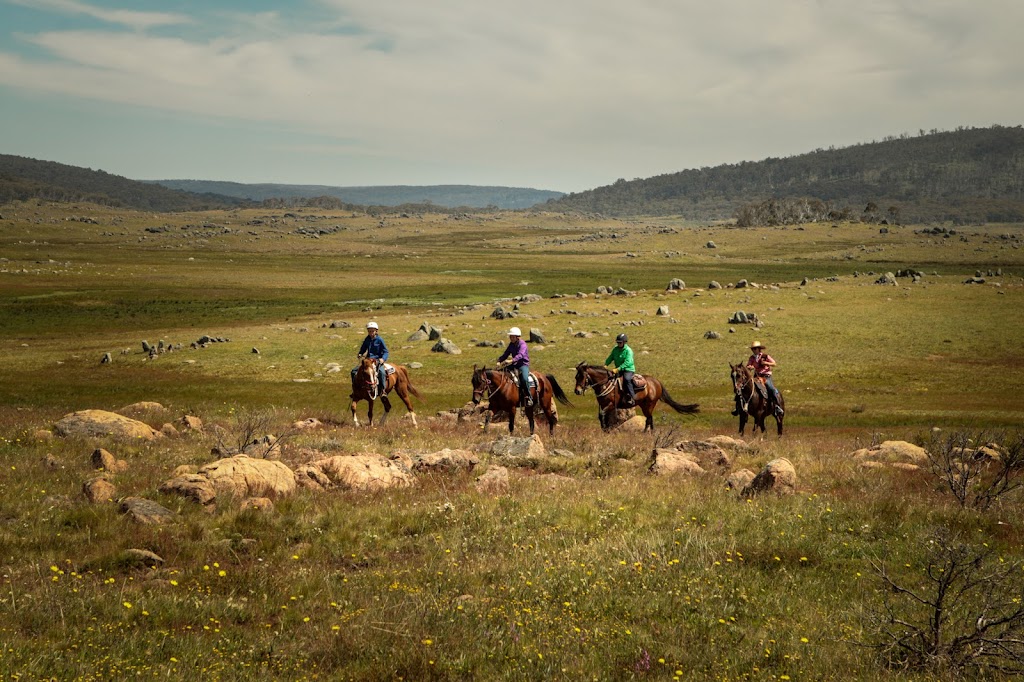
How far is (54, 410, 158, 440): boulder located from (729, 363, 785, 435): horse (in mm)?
17449

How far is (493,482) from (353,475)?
2.89 meters

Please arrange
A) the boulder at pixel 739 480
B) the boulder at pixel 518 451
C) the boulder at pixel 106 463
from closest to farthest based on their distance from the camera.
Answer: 1. the boulder at pixel 106 463
2. the boulder at pixel 739 480
3. the boulder at pixel 518 451

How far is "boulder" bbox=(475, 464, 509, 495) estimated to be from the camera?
47.4ft

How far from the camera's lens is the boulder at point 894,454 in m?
18.1

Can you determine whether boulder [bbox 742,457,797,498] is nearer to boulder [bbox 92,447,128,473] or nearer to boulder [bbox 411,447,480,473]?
boulder [bbox 411,447,480,473]

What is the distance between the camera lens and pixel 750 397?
23.4m

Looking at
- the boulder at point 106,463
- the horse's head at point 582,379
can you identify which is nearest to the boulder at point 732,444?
the horse's head at point 582,379

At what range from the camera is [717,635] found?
28.3ft

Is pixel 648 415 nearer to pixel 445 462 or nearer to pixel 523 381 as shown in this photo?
pixel 523 381

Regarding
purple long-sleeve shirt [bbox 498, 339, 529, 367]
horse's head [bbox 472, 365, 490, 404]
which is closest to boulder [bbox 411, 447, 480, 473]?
horse's head [bbox 472, 365, 490, 404]

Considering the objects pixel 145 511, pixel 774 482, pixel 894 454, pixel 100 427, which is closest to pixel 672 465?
pixel 774 482

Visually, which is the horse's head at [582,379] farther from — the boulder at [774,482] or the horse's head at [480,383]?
the boulder at [774,482]

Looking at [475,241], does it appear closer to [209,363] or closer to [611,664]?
[209,363]

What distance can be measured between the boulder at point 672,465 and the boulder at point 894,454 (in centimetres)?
454
